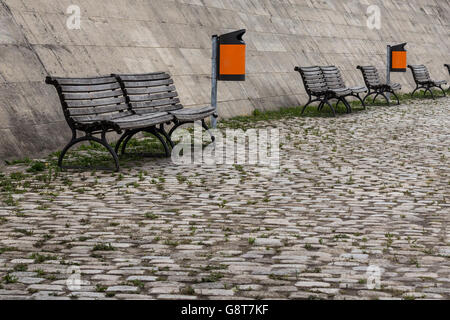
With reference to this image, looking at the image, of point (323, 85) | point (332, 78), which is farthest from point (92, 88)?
point (332, 78)

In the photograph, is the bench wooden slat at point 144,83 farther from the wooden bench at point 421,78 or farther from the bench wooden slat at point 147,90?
the wooden bench at point 421,78

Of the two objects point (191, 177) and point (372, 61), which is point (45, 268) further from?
point (372, 61)

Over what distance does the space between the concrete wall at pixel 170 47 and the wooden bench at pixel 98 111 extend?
980 millimetres

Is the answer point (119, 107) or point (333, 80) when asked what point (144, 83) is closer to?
point (119, 107)

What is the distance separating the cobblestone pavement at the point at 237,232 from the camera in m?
4.36

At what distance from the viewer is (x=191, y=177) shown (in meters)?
8.22

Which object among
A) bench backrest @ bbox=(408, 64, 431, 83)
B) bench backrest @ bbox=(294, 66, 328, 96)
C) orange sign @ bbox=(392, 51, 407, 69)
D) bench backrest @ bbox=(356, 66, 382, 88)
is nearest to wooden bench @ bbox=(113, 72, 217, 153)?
bench backrest @ bbox=(294, 66, 328, 96)

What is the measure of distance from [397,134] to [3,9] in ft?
20.8

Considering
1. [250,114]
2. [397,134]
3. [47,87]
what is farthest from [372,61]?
[47,87]

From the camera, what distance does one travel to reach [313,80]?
1570 cm

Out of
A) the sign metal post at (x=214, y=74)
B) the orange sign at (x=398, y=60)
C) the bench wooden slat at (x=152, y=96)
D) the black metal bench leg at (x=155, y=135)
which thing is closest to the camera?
the black metal bench leg at (x=155, y=135)
